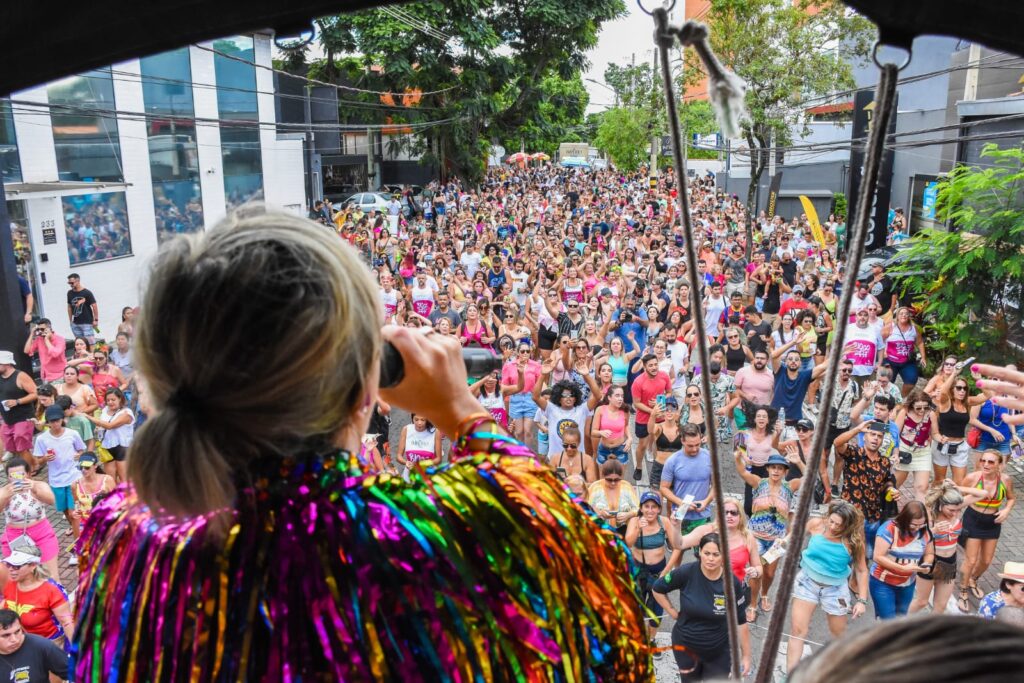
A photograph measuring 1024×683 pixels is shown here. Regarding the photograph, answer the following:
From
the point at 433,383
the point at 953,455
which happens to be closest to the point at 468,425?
the point at 433,383

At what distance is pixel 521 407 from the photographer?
857 centimetres

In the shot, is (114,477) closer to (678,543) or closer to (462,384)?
(678,543)

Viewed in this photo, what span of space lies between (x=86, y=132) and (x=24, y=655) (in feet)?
40.4

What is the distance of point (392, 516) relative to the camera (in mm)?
1000

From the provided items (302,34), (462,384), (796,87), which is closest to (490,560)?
(462,384)

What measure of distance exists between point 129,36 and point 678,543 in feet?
16.7

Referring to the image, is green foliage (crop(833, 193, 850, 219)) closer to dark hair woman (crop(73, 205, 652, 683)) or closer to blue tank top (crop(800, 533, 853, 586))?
blue tank top (crop(800, 533, 853, 586))

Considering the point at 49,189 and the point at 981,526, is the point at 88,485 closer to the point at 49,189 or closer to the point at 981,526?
the point at 981,526

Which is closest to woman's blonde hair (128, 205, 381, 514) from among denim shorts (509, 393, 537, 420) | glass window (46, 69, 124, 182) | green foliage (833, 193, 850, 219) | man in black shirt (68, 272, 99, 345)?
denim shorts (509, 393, 537, 420)

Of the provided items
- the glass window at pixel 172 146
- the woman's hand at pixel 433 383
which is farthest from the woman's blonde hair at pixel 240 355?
the glass window at pixel 172 146

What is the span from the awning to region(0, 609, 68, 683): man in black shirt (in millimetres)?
8970

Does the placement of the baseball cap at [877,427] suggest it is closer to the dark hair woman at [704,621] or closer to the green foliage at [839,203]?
the dark hair woman at [704,621]

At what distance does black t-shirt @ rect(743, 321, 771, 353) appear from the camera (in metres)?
8.88

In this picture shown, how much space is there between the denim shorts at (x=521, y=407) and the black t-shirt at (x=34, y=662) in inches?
189
